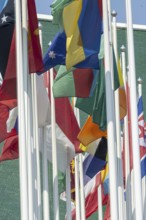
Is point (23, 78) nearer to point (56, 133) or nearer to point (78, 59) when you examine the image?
point (78, 59)

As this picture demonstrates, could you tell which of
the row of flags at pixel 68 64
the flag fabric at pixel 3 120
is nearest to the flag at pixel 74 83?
the row of flags at pixel 68 64

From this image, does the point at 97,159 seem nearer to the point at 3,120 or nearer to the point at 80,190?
the point at 80,190

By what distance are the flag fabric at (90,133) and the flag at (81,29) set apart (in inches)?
82.0

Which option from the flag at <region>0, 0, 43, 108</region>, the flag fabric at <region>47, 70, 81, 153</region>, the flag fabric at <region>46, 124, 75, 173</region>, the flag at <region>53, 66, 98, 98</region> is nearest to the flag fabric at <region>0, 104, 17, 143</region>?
the flag fabric at <region>47, 70, 81, 153</region>

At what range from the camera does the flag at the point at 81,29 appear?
14.9 metres

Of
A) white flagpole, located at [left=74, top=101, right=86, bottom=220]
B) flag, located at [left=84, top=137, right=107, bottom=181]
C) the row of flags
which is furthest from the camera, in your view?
white flagpole, located at [left=74, top=101, right=86, bottom=220]

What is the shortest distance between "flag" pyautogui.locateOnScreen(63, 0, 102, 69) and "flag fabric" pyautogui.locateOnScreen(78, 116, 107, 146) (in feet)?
6.83

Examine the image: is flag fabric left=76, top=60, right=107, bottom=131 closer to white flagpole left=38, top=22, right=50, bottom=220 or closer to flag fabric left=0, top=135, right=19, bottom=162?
white flagpole left=38, top=22, right=50, bottom=220

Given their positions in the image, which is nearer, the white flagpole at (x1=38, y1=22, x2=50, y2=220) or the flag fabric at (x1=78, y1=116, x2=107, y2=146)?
the flag fabric at (x1=78, y1=116, x2=107, y2=146)

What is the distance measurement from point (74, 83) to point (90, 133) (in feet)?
5.10

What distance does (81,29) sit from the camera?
15.1 m

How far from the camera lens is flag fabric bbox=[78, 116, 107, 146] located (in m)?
17.0

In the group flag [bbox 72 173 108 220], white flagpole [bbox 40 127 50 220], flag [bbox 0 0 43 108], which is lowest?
flag [bbox 72 173 108 220]

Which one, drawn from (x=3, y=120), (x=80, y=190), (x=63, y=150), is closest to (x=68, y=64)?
(x=3, y=120)
